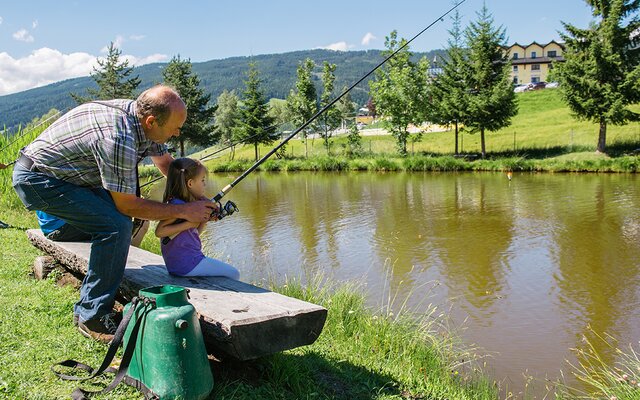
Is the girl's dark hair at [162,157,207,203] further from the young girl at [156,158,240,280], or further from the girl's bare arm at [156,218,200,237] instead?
the girl's bare arm at [156,218,200,237]

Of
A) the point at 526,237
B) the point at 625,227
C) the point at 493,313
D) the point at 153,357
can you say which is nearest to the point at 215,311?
the point at 153,357

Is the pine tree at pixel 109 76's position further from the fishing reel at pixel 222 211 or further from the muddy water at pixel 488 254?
the fishing reel at pixel 222 211

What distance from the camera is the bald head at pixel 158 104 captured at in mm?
3170

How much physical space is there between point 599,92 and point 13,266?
83.7 feet

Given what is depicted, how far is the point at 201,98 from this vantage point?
141 ft

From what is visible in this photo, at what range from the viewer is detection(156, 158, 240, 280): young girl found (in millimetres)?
3643

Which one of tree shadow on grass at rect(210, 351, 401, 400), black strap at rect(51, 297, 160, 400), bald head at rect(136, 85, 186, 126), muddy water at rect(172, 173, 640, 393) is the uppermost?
bald head at rect(136, 85, 186, 126)

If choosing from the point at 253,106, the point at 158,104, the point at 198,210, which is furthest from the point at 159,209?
the point at 253,106

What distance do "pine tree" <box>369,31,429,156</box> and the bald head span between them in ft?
93.5

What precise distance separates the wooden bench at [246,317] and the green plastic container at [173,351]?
0.15m

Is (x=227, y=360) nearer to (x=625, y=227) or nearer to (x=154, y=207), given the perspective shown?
(x=154, y=207)

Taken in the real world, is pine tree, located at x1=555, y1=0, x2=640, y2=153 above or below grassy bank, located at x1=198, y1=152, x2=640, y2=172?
above

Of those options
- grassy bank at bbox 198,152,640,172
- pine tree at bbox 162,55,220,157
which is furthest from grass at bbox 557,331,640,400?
pine tree at bbox 162,55,220,157

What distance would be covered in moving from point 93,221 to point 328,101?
35.4 m
